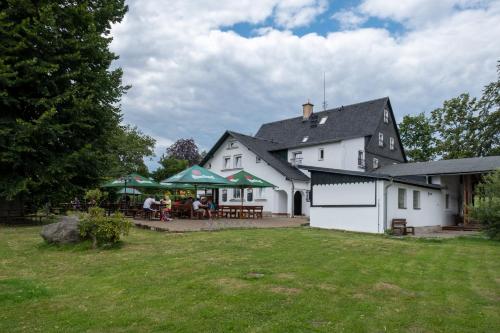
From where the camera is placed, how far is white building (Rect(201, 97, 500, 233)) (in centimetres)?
1958

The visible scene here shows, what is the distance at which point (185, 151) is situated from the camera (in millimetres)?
59656

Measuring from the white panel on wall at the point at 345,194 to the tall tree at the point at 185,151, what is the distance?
39875 millimetres

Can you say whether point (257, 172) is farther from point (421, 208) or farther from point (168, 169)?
point (168, 169)

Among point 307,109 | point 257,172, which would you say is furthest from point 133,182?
point 307,109

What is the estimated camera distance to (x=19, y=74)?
54.3ft

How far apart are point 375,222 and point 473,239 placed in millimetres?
3951

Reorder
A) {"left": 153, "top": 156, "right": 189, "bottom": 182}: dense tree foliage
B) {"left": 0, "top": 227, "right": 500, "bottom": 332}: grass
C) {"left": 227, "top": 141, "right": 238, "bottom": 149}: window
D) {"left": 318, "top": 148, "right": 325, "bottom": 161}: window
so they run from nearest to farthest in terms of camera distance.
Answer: {"left": 0, "top": 227, "right": 500, "bottom": 332}: grass < {"left": 318, "top": 148, "right": 325, "bottom": 161}: window < {"left": 227, "top": 141, "right": 238, "bottom": 149}: window < {"left": 153, "top": 156, "right": 189, "bottom": 182}: dense tree foliage

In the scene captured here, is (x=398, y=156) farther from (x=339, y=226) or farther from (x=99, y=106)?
(x=99, y=106)

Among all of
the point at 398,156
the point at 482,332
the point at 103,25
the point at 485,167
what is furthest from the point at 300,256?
the point at 398,156

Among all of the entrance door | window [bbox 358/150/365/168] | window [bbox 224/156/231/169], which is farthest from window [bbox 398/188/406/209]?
window [bbox 224/156/231/169]

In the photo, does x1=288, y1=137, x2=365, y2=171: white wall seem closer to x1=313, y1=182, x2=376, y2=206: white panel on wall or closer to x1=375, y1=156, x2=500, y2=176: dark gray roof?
x1=375, y1=156, x2=500, y2=176: dark gray roof

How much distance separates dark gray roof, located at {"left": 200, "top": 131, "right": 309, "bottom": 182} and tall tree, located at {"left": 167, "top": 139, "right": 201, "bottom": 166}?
21961 millimetres

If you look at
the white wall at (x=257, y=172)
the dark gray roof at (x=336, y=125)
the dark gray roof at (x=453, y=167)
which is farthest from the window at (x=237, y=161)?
the dark gray roof at (x=453, y=167)

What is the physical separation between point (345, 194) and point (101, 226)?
12.6 metres
